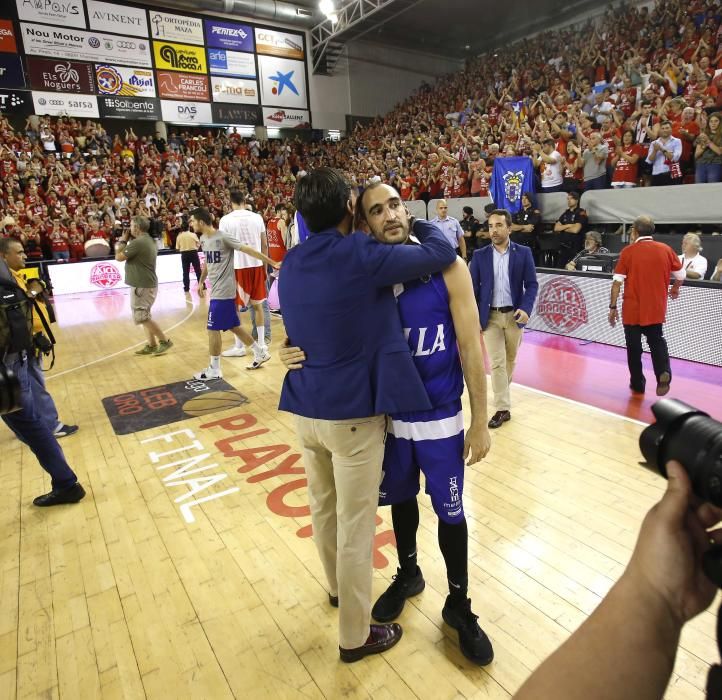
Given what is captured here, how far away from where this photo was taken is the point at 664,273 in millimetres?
4469

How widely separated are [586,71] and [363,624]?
15.2m

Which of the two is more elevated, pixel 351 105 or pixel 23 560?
pixel 351 105

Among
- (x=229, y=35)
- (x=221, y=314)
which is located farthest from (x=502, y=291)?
(x=229, y=35)

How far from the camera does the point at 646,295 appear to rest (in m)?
4.52

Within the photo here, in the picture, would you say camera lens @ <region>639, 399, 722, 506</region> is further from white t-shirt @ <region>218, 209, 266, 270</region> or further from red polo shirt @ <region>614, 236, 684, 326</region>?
white t-shirt @ <region>218, 209, 266, 270</region>

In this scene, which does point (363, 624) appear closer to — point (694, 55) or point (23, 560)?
point (23, 560)

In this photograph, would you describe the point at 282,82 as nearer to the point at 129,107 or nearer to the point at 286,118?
the point at 286,118

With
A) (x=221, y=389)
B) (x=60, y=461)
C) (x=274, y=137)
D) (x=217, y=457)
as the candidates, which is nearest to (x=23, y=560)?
(x=60, y=461)

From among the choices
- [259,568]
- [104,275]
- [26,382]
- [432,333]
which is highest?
[432,333]

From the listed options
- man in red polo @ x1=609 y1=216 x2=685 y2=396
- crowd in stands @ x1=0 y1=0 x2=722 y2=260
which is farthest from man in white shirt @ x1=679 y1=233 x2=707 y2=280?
crowd in stands @ x1=0 y1=0 x2=722 y2=260

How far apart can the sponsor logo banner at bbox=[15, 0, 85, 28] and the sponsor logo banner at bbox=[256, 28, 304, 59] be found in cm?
597

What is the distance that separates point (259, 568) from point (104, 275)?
504 inches

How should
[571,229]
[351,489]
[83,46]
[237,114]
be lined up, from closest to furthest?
1. [351,489]
2. [571,229]
3. [83,46]
4. [237,114]

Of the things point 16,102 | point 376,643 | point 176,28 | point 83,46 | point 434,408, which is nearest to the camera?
point 434,408
